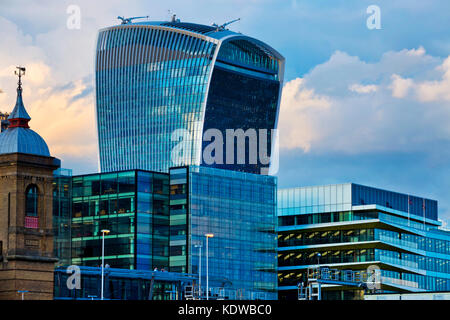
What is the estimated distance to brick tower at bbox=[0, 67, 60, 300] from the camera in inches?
3728

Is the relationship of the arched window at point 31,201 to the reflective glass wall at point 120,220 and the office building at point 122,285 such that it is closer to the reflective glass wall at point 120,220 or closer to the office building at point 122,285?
the office building at point 122,285

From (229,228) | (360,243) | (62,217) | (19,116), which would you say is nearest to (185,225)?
(229,228)

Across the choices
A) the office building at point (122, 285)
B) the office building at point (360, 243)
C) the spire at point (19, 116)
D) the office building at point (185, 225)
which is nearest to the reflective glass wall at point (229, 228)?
the office building at point (185, 225)

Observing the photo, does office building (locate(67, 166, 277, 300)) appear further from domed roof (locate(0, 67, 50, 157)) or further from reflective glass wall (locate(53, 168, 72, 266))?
domed roof (locate(0, 67, 50, 157))

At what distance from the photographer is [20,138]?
98188 mm

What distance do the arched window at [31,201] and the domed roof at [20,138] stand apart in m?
3.69

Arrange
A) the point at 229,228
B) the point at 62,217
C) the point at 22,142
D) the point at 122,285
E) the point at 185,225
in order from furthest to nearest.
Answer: the point at 229,228
the point at 185,225
the point at 122,285
the point at 62,217
the point at 22,142

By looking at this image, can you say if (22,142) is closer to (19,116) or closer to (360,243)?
(19,116)

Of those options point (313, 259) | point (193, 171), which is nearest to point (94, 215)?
point (193, 171)

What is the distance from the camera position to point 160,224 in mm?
175375

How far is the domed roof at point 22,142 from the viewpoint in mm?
97688

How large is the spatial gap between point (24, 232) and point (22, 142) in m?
9.16
